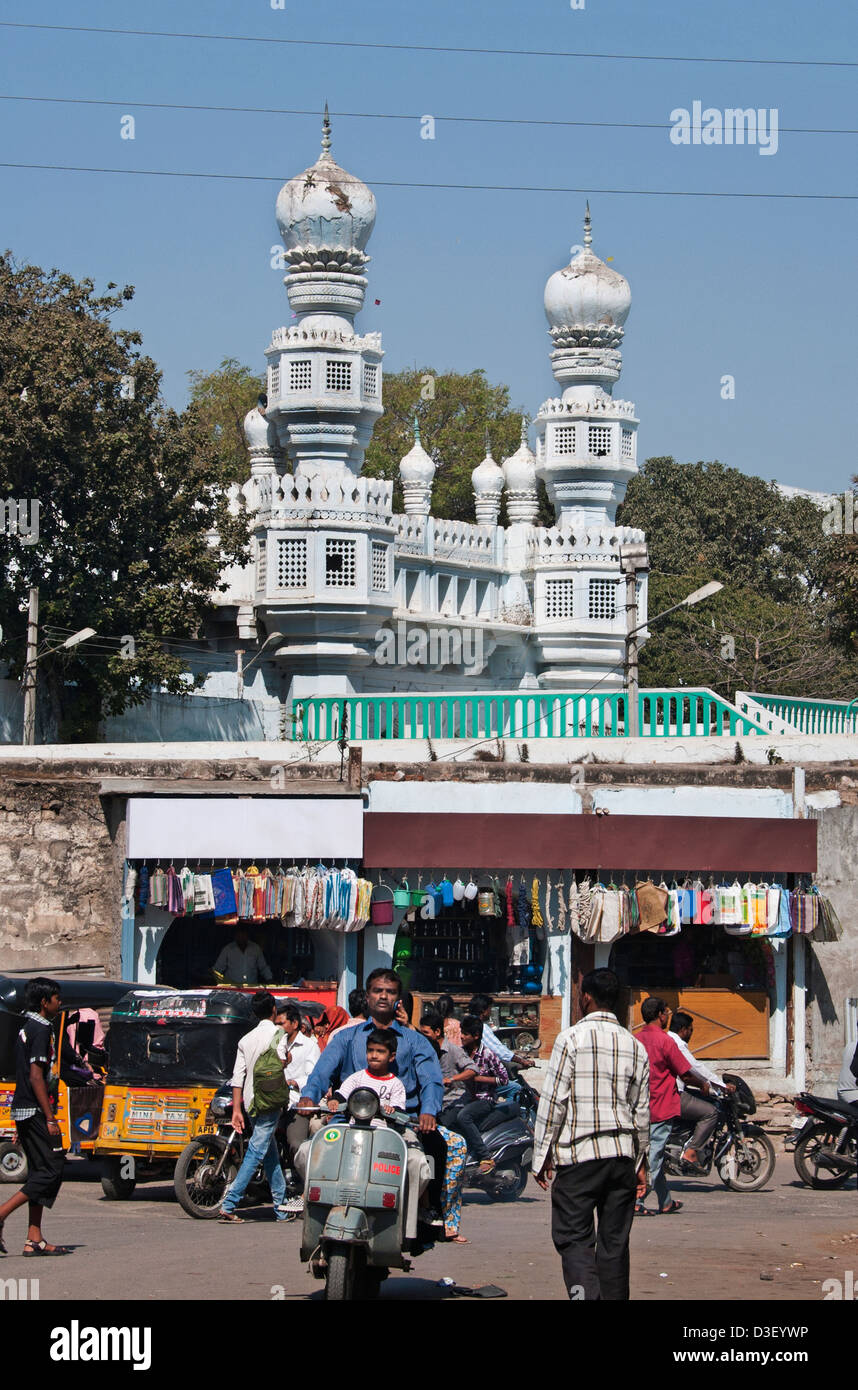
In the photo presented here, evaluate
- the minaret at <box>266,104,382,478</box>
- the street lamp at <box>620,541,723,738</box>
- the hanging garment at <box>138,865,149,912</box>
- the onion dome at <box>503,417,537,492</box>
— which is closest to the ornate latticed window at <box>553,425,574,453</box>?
the onion dome at <box>503,417,537,492</box>

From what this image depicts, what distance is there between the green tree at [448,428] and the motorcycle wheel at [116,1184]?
146 ft

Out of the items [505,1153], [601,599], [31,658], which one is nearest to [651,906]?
Answer: [505,1153]

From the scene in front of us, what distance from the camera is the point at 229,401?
5716 centimetres

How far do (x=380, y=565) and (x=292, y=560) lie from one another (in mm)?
2168

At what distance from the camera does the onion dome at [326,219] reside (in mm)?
37688

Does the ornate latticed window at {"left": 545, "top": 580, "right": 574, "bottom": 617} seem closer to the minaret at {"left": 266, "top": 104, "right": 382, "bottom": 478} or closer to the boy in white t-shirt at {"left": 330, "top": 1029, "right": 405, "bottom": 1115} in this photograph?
the minaret at {"left": 266, "top": 104, "right": 382, "bottom": 478}

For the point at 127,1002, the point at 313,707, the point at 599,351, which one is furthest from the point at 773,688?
the point at 127,1002

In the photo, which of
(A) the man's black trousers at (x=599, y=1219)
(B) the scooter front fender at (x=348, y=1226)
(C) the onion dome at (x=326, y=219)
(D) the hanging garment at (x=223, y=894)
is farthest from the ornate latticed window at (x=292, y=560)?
(A) the man's black trousers at (x=599, y=1219)

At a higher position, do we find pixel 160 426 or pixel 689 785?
pixel 160 426

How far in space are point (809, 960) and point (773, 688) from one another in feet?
81.4

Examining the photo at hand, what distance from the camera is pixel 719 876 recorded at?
60.6ft

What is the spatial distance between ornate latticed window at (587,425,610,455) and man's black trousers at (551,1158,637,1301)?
1492 inches
